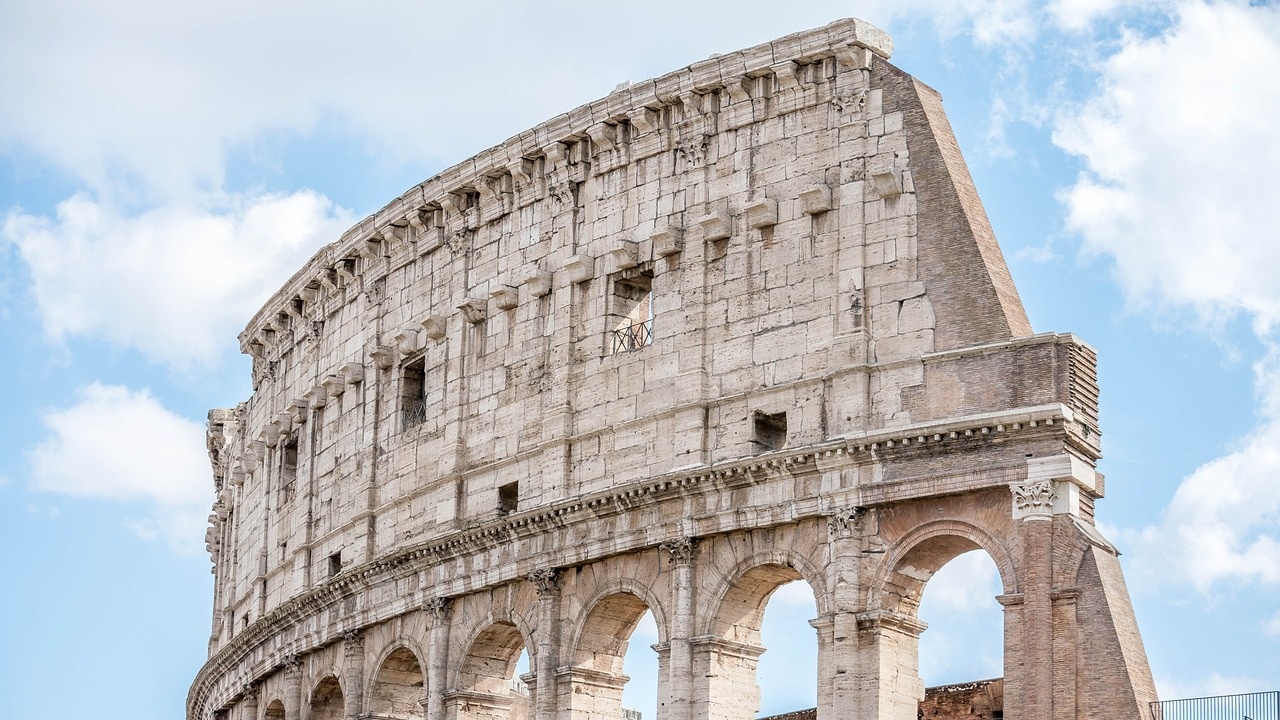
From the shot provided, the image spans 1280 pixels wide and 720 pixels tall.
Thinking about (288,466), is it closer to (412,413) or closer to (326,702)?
(326,702)

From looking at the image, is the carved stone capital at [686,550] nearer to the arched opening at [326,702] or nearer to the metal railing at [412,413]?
the metal railing at [412,413]

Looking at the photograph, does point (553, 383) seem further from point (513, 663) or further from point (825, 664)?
point (825, 664)

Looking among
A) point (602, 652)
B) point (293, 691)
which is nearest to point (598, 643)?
point (602, 652)

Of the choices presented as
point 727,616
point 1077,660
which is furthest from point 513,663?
point 1077,660

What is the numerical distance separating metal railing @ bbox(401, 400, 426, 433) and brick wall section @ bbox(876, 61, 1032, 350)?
11.5 metres

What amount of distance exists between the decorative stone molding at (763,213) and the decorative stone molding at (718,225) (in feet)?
1.27

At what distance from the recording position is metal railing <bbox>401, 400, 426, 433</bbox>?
44750mm

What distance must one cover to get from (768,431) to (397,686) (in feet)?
32.8

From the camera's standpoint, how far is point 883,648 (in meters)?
35.0

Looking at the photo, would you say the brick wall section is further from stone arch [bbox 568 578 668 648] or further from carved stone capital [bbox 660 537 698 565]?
stone arch [bbox 568 578 668 648]

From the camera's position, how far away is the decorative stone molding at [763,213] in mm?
38000

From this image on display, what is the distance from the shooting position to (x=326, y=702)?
4644 cm

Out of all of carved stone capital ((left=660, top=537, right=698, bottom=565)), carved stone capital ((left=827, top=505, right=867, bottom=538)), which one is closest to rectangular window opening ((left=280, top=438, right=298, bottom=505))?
carved stone capital ((left=660, top=537, right=698, bottom=565))

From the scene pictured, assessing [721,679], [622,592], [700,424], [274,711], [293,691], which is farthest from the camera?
[274,711]
